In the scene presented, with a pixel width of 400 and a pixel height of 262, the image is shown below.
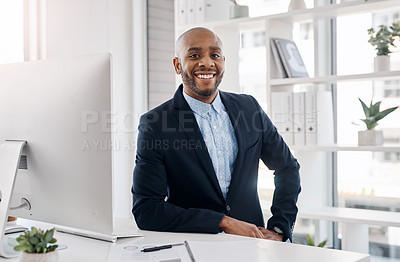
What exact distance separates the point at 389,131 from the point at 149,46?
1923mm

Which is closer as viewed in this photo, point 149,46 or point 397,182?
point 397,182

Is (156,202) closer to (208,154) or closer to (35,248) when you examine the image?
(208,154)

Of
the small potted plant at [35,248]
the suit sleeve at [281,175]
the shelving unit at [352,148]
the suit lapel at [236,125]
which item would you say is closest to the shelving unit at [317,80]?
the shelving unit at [352,148]

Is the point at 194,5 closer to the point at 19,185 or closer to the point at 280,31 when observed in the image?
the point at 280,31

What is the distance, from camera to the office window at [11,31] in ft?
10.5

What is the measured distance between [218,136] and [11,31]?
195 centimetres

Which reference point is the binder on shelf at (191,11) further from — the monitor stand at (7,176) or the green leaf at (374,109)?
the monitor stand at (7,176)

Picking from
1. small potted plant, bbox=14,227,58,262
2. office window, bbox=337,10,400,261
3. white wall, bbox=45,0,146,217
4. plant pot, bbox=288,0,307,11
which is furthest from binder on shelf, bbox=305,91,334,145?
small potted plant, bbox=14,227,58,262

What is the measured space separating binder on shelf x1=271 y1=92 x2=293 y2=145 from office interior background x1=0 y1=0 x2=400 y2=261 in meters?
0.06

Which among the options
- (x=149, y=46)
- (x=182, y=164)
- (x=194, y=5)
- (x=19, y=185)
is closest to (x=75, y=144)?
(x=19, y=185)

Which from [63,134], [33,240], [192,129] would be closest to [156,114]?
[192,129]

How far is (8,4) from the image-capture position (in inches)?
127

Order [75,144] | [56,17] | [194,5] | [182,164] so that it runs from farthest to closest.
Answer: [56,17], [194,5], [182,164], [75,144]

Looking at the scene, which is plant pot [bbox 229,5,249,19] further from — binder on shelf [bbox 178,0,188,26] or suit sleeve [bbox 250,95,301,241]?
suit sleeve [bbox 250,95,301,241]
